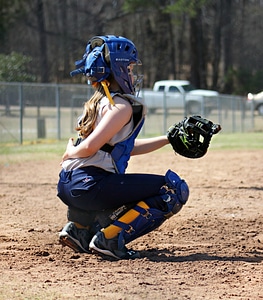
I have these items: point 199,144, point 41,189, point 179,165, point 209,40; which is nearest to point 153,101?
point 179,165

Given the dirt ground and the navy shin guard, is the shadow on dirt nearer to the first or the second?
the dirt ground

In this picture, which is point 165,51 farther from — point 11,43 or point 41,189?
point 41,189

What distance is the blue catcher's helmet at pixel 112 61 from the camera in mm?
5453

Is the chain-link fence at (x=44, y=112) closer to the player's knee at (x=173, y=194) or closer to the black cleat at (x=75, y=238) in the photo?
the black cleat at (x=75, y=238)

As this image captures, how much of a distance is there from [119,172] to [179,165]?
24.3 ft

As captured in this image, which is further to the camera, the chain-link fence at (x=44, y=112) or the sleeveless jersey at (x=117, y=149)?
the chain-link fence at (x=44, y=112)

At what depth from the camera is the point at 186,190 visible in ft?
18.0

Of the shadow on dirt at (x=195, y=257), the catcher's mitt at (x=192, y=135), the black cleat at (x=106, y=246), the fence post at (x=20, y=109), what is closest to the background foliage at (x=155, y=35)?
the fence post at (x=20, y=109)

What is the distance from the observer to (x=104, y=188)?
5.38m

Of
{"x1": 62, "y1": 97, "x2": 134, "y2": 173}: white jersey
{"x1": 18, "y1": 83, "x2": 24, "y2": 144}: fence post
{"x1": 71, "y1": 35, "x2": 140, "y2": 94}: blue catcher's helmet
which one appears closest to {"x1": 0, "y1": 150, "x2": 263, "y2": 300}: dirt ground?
{"x1": 62, "y1": 97, "x2": 134, "y2": 173}: white jersey

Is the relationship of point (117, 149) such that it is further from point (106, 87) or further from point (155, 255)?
point (155, 255)

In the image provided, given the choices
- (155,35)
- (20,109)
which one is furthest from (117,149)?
(155,35)

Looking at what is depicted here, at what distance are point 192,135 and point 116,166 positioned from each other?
62 centimetres

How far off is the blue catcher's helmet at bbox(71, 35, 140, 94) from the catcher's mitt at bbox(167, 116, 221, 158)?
49cm
